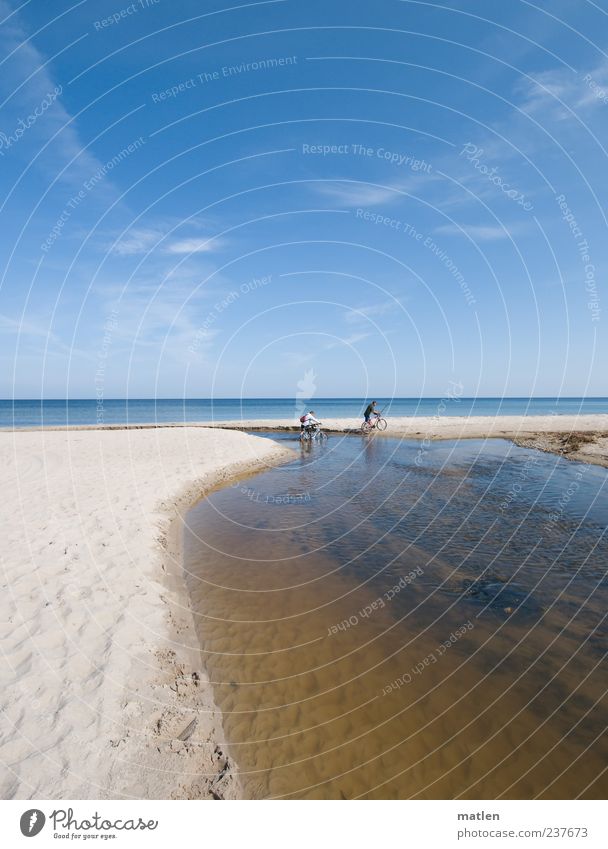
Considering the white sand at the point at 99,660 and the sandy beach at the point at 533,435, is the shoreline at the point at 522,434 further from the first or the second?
the white sand at the point at 99,660

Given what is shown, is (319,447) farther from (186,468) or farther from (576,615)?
(576,615)

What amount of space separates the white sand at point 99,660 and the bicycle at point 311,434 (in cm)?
2340

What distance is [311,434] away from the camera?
3769 centimetres

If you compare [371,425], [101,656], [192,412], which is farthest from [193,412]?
[101,656]

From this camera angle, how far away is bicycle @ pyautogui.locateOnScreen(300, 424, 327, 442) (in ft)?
120

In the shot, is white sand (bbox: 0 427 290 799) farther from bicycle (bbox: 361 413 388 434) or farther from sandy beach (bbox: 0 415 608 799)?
bicycle (bbox: 361 413 388 434)

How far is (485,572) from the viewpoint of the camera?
32.4 ft

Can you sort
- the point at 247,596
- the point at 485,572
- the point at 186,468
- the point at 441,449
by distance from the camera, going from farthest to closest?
the point at 441,449 < the point at 186,468 < the point at 485,572 < the point at 247,596

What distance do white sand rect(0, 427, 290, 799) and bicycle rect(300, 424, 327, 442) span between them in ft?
76.8

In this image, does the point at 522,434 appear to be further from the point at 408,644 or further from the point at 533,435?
the point at 408,644

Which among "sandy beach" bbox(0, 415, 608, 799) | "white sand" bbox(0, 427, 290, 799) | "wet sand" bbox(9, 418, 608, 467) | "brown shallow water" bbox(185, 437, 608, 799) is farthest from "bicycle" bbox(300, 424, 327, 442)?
"white sand" bbox(0, 427, 290, 799)
